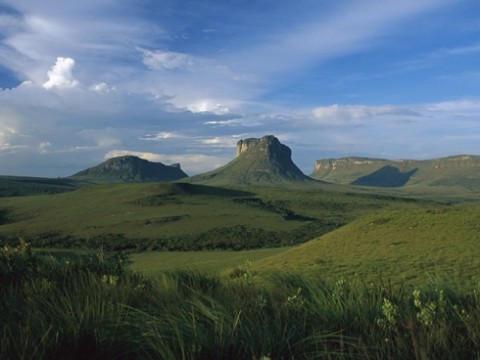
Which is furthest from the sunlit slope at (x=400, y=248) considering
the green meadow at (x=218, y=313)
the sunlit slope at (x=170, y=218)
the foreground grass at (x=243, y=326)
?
the sunlit slope at (x=170, y=218)

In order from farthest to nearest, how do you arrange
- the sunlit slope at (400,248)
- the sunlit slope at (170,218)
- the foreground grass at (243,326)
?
the sunlit slope at (170,218), the sunlit slope at (400,248), the foreground grass at (243,326)

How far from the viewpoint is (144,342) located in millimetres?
4531

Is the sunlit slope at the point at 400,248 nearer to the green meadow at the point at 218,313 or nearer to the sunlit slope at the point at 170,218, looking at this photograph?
the green meadow at the point at 218,313

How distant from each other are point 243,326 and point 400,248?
991 inches

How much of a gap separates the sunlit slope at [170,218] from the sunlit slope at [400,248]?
3435 centimetres

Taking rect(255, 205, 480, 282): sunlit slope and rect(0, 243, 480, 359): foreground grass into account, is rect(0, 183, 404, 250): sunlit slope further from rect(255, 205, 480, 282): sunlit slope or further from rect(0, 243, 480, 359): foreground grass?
rect(0, 243, 480, 359): foreground grass

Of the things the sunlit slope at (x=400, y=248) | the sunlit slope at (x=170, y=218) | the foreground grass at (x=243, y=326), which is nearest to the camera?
the foreground grass at (x=243, y=326)

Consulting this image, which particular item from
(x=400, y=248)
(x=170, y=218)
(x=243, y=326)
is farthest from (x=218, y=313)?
(x=170, y=218)

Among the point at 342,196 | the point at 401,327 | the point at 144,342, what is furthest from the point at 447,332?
the point at 342,196

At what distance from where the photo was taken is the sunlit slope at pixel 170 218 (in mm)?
86438

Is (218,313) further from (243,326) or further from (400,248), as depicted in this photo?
(400,248)

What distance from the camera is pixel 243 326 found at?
15.1ft

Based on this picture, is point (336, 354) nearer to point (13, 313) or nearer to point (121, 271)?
point (13, 313)

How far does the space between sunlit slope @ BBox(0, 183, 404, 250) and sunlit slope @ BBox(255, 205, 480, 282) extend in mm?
34351
